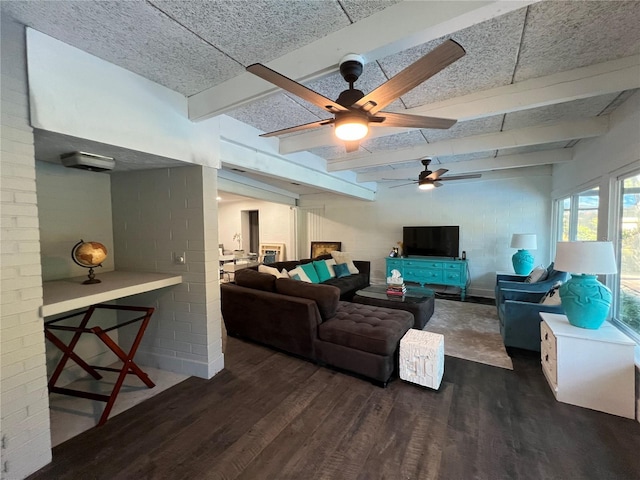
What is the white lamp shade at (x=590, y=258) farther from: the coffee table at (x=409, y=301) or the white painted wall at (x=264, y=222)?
the white painted wall at (x=264, y=222)

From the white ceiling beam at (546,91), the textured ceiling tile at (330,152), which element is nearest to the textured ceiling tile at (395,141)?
the textured ceiling tile at (330,152)

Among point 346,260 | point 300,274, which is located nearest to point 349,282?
point 346,260

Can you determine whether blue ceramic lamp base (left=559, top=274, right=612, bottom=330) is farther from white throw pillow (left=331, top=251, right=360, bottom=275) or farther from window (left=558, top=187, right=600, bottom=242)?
white throw pillow (left=331, top=251, right=360, bottom=275)

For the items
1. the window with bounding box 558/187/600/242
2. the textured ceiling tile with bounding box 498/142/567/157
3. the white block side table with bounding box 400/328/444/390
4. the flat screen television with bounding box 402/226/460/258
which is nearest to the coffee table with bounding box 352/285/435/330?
the white block side table with bounding box 400/328/444/390

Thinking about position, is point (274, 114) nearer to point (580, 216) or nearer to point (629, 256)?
point (629, 256)

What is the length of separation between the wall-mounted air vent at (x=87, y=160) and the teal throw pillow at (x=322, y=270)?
12.2 feet

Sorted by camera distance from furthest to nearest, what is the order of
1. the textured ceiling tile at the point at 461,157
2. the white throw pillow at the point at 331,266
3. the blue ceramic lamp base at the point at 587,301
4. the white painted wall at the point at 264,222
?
the white painted wall at the point at 264,222 < the white throw pillow at the point at 331,266 < the textured ceiling tile at the point at 461,157 < the blue ceramic lamp base at the point at 587,301

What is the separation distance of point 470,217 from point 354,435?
5175mm

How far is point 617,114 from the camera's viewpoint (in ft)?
8.80

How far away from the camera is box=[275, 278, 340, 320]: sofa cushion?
9.61 feet

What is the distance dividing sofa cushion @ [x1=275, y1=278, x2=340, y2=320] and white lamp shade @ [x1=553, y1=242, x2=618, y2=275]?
2.08 m

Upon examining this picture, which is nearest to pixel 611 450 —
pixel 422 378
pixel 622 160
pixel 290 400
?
pixel 422 378

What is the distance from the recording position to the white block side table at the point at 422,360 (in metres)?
2.37

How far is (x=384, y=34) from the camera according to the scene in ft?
4.64
